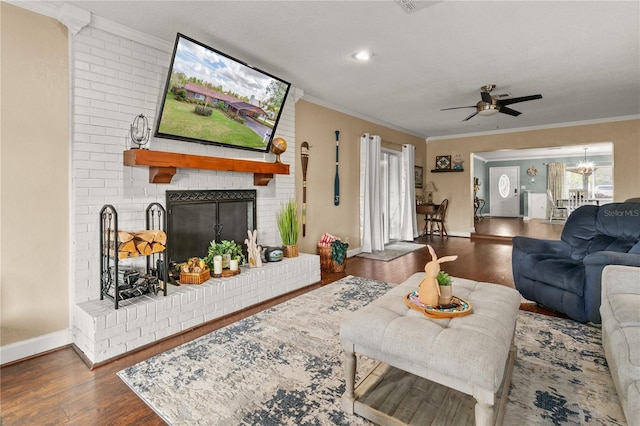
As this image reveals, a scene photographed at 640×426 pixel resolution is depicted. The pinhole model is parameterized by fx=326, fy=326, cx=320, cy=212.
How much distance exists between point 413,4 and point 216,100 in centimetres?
180

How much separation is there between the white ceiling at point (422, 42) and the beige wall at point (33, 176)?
43cm

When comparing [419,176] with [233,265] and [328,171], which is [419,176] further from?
[233,265]

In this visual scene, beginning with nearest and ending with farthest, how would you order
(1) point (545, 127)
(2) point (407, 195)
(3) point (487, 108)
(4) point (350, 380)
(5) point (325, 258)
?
(4) point (350, 380)
(3) point (487, 108)
(5) point (325, 258)
(1) point (545, 127)
(2) point (407, 195)

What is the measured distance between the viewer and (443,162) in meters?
7.81

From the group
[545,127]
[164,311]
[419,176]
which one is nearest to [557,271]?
[164,311]

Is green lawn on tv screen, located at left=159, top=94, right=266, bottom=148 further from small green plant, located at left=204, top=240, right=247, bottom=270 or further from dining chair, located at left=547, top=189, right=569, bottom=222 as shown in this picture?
dining chair, located at left=547, top=189, right=569, bottom=222

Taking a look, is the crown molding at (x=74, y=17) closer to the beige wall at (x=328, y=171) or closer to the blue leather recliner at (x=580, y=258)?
the beige wall at (x=328, y=171)

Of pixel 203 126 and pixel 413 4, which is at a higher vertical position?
pixel 413 4

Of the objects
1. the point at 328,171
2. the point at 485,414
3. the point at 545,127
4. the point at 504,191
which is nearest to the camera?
the point at 485,414

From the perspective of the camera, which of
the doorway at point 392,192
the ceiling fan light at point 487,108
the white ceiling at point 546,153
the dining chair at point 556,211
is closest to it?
the ceiling fan light at point 487,108

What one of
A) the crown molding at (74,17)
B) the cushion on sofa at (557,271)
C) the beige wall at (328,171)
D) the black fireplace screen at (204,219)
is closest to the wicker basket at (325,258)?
the beige wall at (328,171)

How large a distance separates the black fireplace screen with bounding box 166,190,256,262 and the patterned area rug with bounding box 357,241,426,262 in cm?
232

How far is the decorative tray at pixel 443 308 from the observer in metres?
1.55

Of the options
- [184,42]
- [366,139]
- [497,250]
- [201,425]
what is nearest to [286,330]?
[201,425]
